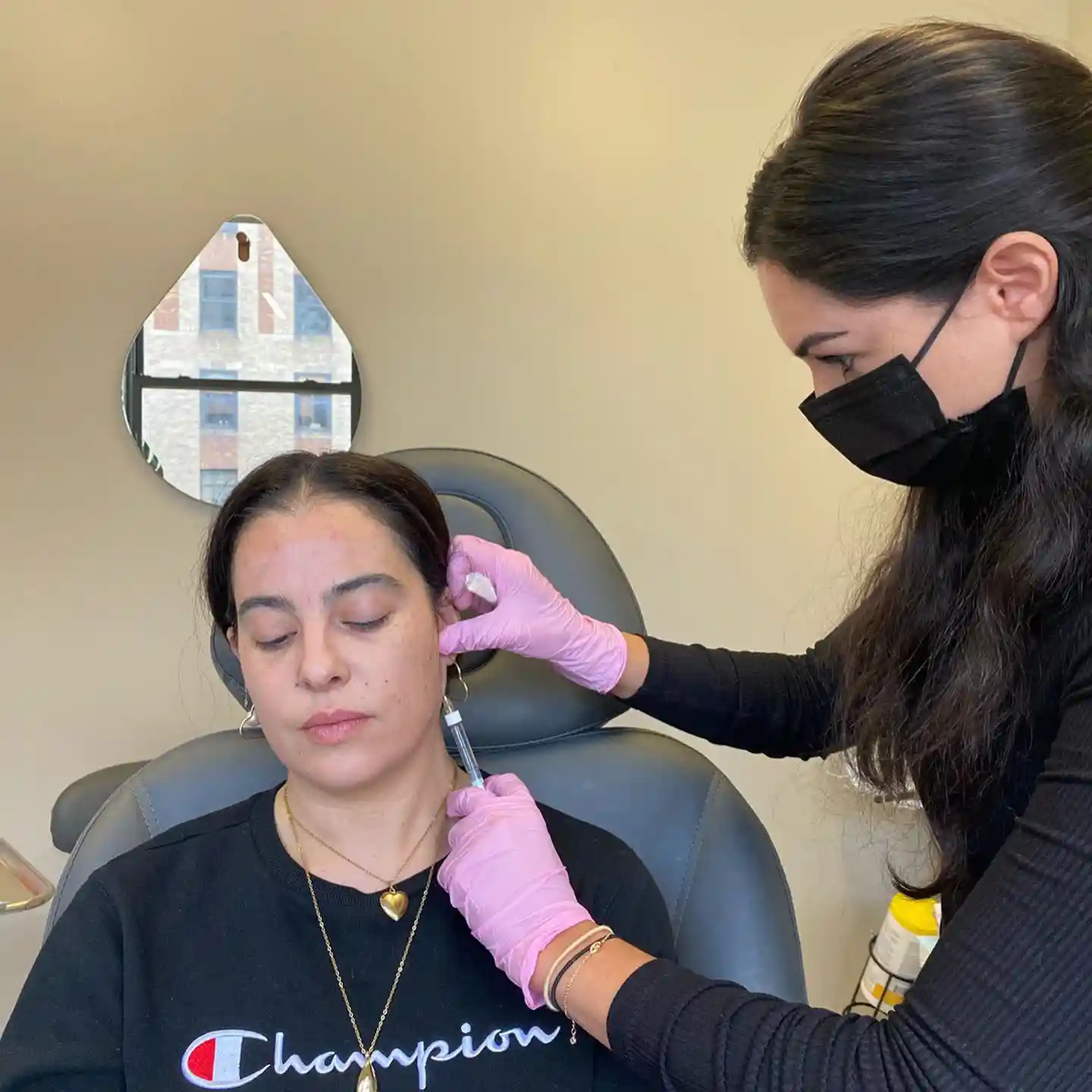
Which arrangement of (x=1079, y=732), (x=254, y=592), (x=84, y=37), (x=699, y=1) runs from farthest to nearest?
→ (x=699, y=1), (x=84, y=37), (x=254, y=592), (x=1079, y=732)

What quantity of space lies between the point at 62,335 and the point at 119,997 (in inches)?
50.4

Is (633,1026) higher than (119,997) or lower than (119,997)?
higher

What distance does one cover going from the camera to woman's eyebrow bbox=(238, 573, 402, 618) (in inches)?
40.8

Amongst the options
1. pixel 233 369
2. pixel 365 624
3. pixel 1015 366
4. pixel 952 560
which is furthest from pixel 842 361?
pixel 233 369

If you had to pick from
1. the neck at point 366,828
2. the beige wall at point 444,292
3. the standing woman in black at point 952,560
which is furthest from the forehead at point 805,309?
the beige wall at point 444,292

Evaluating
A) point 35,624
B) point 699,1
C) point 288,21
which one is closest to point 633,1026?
point 35,624

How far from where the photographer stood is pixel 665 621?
80.4 inches

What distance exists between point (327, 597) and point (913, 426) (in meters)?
0.62

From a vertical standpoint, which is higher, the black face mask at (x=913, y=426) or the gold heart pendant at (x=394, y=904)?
the black face mask at (x=913, y=426)

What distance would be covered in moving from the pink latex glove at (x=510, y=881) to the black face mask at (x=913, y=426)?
1.67 feet

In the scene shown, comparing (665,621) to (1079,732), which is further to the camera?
(665,621)

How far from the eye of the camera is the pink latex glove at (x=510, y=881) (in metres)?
0.90

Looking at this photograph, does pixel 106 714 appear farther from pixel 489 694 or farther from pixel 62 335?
pixel 489 694

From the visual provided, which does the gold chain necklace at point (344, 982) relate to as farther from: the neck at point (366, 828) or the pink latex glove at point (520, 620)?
the pink latex glove at point (520, 620)
